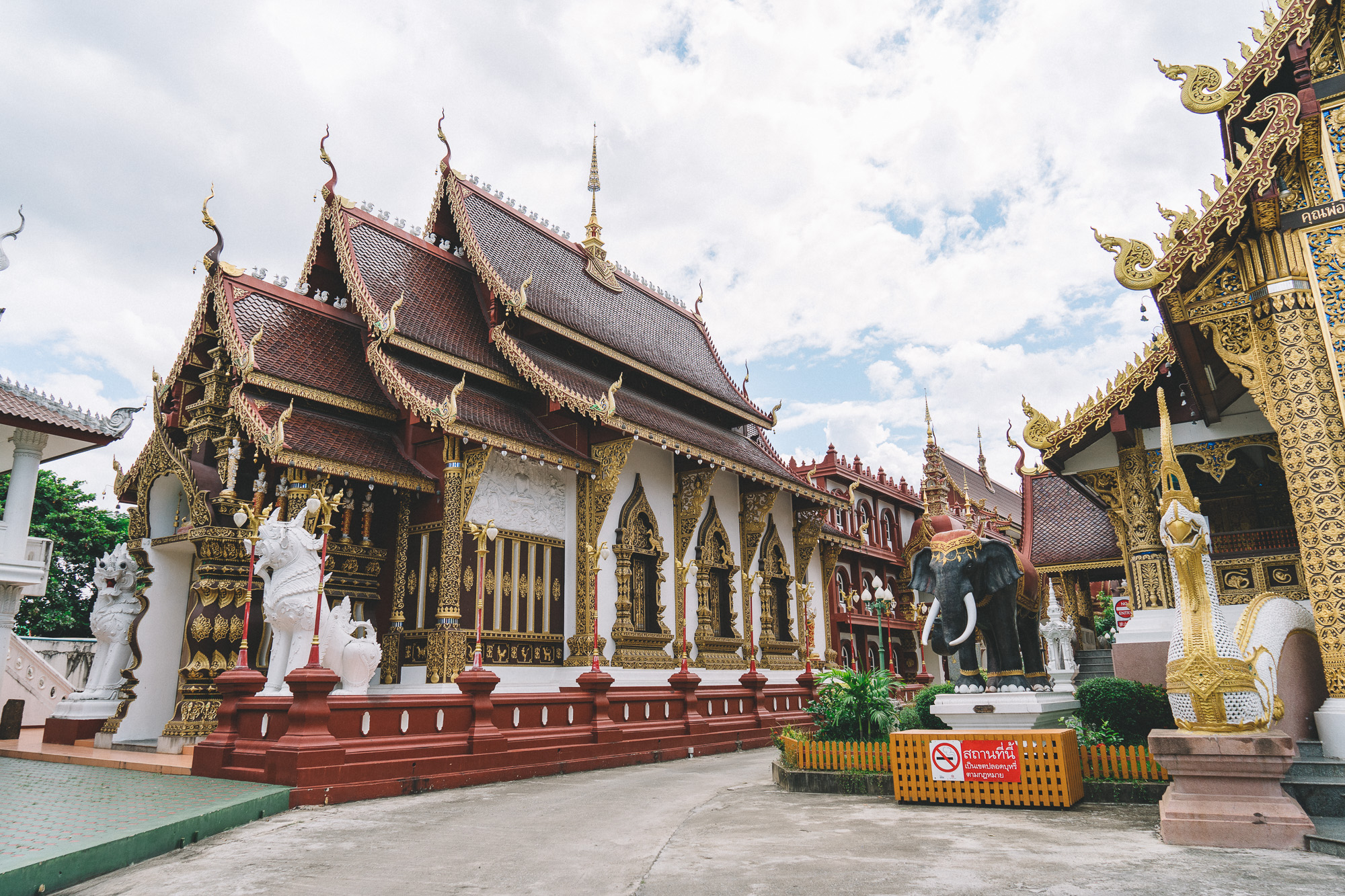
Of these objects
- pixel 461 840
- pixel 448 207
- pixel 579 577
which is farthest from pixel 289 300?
pixel 461 840

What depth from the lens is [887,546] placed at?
2791cm

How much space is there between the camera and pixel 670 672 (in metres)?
13.6

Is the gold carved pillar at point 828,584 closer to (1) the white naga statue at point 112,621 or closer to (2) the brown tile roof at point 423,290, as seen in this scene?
(2) the brown tile roof at point 423,290

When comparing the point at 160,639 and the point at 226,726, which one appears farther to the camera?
the point at 160,639

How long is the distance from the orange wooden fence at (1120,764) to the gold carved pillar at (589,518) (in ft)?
22.4

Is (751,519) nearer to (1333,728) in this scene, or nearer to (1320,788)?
(1333,728)

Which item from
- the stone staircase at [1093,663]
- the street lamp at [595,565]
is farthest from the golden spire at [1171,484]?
the stone staircase at [1093,663]

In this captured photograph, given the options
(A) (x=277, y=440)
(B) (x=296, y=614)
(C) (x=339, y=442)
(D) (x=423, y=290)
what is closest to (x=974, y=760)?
(B) (x=296, y=614)

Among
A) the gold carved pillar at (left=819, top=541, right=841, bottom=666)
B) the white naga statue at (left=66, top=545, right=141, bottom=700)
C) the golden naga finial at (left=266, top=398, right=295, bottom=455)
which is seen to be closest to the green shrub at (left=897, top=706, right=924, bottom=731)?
the golden naga finial at (left=266, top=398, right=295, bottom=455)

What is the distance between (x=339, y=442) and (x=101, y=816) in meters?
5.49

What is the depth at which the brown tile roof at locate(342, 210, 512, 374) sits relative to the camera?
12.3 m

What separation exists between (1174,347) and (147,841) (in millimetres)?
8928

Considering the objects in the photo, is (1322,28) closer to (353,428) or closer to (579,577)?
(579,577)

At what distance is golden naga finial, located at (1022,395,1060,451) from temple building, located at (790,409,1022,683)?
1291 centimetres
